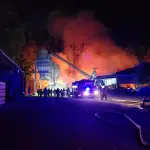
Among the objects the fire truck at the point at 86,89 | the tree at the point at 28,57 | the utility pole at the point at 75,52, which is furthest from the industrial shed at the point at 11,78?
the utility pole at the point at 75,52

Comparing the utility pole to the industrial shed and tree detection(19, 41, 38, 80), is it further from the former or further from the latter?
the industrial shed

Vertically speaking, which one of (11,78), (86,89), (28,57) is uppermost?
(28,57)

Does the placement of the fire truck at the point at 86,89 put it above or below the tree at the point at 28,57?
below

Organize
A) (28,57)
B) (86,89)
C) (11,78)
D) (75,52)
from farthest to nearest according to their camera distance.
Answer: (75,52)
(28,57)
(86,89)
(11,78)

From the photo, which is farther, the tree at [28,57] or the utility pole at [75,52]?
the utility pole at [75,52]

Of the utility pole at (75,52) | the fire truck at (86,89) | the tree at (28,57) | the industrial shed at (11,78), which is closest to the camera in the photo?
the industrial shed at (11,78)

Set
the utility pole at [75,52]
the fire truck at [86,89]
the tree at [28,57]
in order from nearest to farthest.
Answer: the fire truck at [86,89] → the tree at [28,57] → the utility pole at [75,52]

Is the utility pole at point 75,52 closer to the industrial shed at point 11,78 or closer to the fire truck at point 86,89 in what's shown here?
the fire truck at point 86,89

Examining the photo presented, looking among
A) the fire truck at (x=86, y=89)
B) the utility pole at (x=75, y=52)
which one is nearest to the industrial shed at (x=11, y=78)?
the fire truck at (x=86, y=89)

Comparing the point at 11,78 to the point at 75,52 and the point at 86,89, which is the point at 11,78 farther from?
the point at 75,52

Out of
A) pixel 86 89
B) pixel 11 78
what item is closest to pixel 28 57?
pixel 86 89

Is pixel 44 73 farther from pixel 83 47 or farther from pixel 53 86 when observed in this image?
pixel 83 47

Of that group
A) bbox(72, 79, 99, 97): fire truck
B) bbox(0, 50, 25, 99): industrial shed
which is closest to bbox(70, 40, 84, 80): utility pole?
bbox(72, 79, 99, 97): fire truck

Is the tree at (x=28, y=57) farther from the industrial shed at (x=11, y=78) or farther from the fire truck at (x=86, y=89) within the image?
the fire truck at (x=86, y=89)
